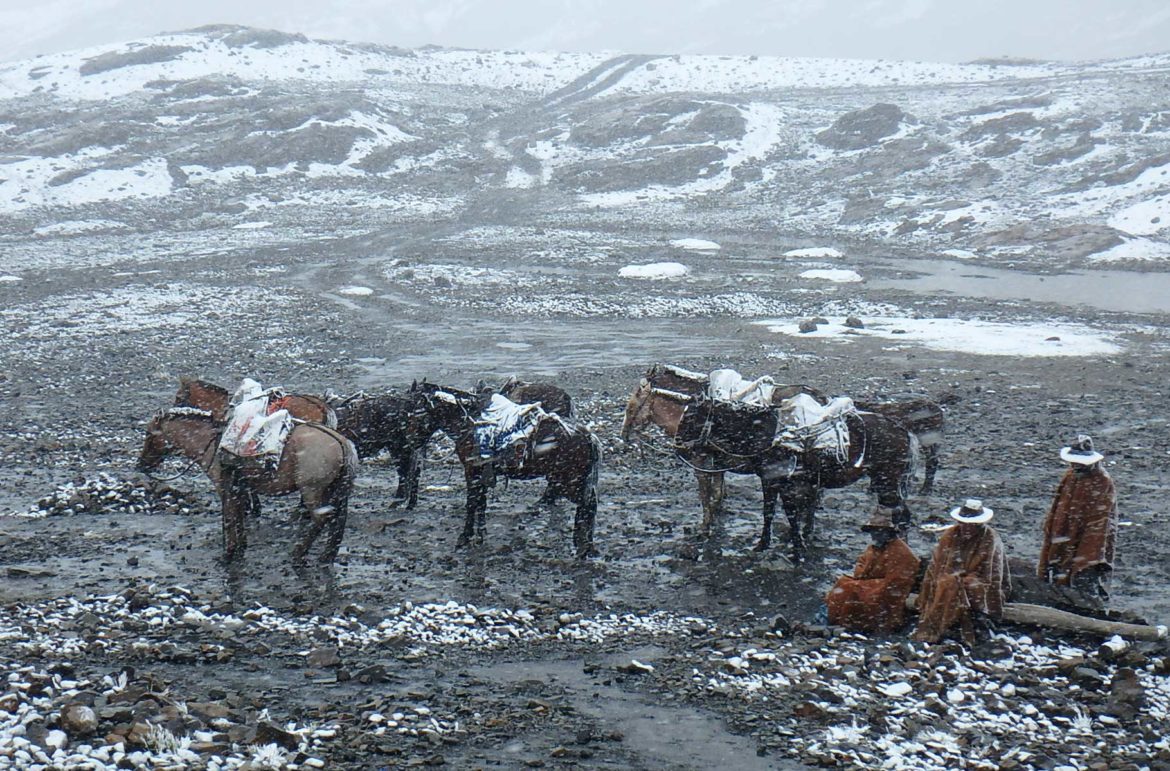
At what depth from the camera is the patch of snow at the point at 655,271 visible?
101 ft

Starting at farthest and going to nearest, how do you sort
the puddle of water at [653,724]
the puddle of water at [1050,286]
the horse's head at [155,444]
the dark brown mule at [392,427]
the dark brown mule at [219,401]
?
1. the puddle of water at [1050,286]
2. the dark brown mule at [392,427]
3. the dark brown mule at [219,401]
4. the horse's head at [155,444]
5. the puddle of water at [653,724]

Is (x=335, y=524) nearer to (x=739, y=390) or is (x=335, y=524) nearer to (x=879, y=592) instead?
(x=739, y=390)

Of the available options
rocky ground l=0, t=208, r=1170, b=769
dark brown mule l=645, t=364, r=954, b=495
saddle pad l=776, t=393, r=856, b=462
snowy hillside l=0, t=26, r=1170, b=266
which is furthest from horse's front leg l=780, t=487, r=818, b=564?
snowy hillside l=0, t=26, r=1170, b=266

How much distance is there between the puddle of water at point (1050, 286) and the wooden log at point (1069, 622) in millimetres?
20511

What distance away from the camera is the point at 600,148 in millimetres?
57031

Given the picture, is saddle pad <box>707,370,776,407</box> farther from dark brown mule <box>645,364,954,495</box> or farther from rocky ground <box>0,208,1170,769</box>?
rocky ground <box>0,208,1170,769</box>

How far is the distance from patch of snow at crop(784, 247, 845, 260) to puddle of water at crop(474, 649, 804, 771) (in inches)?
1159

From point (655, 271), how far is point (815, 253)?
759 centimetres

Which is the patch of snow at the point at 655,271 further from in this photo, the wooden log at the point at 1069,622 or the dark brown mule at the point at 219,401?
the wooden log at the point at 1069,622

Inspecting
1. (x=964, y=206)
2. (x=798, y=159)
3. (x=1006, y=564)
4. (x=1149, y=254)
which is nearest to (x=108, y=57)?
(x=798, y=159)

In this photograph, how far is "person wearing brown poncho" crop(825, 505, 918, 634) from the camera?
7.69m

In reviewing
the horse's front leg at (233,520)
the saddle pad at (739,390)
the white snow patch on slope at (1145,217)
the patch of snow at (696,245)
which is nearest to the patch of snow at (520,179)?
the patch of snow at (696,245)

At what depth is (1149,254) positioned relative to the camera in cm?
3312

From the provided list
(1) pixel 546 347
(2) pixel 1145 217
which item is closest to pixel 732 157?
(2) pixel 1145 217
